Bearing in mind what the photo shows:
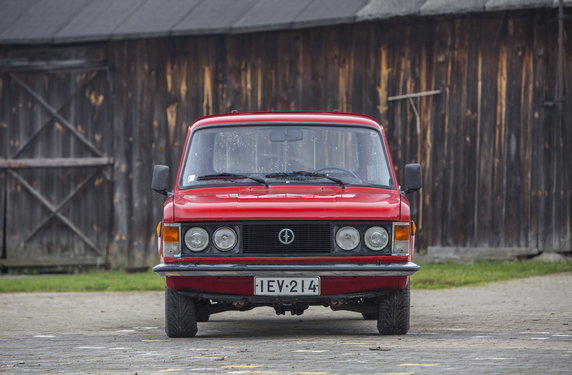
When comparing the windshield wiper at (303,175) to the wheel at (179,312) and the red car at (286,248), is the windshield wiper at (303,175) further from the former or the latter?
the wheel at (179,312)

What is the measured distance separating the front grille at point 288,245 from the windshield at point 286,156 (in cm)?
78

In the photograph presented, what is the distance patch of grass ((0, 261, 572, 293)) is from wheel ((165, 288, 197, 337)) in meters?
6.81

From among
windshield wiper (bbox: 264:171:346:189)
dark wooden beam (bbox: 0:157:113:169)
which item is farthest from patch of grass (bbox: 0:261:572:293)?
windshield wiper (bbox: 264:171:346:189)

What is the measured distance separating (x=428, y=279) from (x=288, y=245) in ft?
25.4

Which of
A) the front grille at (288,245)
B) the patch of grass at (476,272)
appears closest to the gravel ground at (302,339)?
the front grille at (288,245)

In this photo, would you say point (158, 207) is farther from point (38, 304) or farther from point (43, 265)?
point (38, 304)

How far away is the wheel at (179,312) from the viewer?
1011cm

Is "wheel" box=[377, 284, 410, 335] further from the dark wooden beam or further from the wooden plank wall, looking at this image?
the dark wooden beam

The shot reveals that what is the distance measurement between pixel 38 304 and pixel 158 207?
6.94m

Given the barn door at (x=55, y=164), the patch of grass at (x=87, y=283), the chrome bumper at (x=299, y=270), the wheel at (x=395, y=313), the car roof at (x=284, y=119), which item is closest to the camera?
the chrome bumper at (x=299, y=270)

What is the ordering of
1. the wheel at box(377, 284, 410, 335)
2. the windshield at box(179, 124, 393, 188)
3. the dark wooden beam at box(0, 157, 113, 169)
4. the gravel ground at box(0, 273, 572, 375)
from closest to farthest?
the gravel ground at box(0, 273, 572, 375) → the wheel at box(377, 284, 410, 335) → the windshield at box(179, 124, 393, 188) → the dark wooden beam at box(0, 157, 113, 169)

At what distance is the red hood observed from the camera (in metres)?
9.73

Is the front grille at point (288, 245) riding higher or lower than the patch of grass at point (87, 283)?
higher

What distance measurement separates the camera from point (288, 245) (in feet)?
32.1
